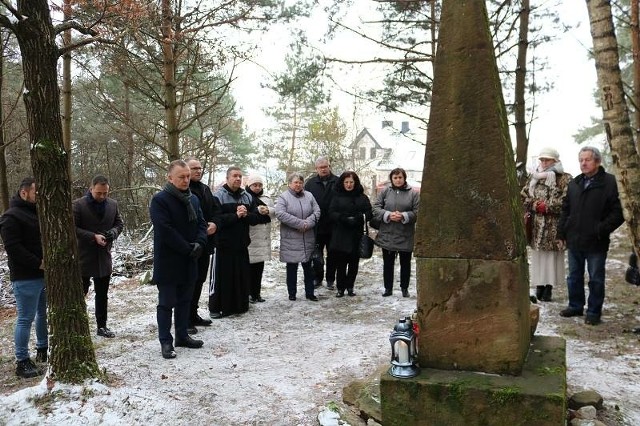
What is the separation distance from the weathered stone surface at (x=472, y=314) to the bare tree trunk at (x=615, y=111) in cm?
216

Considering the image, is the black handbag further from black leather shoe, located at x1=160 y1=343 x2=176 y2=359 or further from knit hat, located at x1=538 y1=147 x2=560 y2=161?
black leather shoe, located at x1=160 y1=343 x2=176 y2=359

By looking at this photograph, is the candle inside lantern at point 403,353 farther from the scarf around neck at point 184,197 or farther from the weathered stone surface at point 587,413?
the scarf around neck at point 184,197

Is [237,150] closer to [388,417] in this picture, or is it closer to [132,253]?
[132,253]

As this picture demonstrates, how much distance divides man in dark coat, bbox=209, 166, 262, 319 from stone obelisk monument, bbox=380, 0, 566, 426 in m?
3.40

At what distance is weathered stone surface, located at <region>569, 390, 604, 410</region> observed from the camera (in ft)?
11.7

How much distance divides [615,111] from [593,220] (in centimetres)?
143

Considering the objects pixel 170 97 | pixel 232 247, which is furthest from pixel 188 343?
pixel 170 97

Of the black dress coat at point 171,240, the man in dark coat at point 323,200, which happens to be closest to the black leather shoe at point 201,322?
the black dress coat at point 171,240

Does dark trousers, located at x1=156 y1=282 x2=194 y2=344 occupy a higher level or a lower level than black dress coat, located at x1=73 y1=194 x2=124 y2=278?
lower

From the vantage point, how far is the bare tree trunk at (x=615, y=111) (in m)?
4.45

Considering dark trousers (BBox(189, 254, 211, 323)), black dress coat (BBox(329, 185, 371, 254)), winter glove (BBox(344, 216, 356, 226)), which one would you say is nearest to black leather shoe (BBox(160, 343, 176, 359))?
dark trousers (BBox(189, 254, 211, 323))

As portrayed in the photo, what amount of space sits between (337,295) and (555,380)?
179 inches

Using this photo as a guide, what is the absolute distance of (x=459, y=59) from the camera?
3178 millimetres

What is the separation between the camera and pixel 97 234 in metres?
5.33
